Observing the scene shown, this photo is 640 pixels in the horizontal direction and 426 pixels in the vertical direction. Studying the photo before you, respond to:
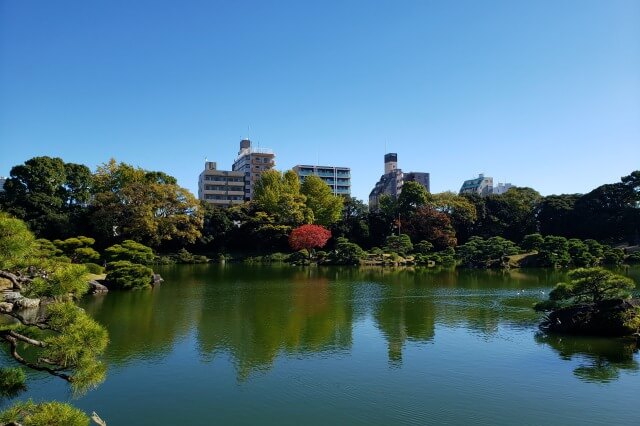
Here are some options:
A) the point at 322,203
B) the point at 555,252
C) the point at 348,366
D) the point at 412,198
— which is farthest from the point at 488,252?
the point at 348,366

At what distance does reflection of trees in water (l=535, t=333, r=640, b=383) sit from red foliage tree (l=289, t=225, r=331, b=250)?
26569mm

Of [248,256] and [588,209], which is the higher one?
[588,209]

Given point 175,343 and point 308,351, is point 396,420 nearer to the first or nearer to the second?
point 308,351

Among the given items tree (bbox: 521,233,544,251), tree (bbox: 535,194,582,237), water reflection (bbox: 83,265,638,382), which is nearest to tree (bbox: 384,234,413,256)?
tree (bbox: 521,233,544,251)

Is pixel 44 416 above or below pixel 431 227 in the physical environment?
below

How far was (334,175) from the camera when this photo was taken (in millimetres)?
73375

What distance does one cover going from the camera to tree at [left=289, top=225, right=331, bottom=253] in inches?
1491

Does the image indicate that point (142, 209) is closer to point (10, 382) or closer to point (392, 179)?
point (10, 382)

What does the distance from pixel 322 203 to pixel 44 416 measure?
39843 millimetres

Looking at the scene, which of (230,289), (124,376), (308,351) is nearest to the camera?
(124,376)

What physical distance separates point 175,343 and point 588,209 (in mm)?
39275

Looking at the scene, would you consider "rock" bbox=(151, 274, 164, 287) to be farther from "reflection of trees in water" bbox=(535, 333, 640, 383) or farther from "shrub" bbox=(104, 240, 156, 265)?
"reflection of trees in water" bbox=(535, 333, 640, 383)

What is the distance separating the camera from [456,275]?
2789cm

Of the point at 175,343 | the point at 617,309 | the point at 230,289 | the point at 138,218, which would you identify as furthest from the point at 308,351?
the point at 138,218
